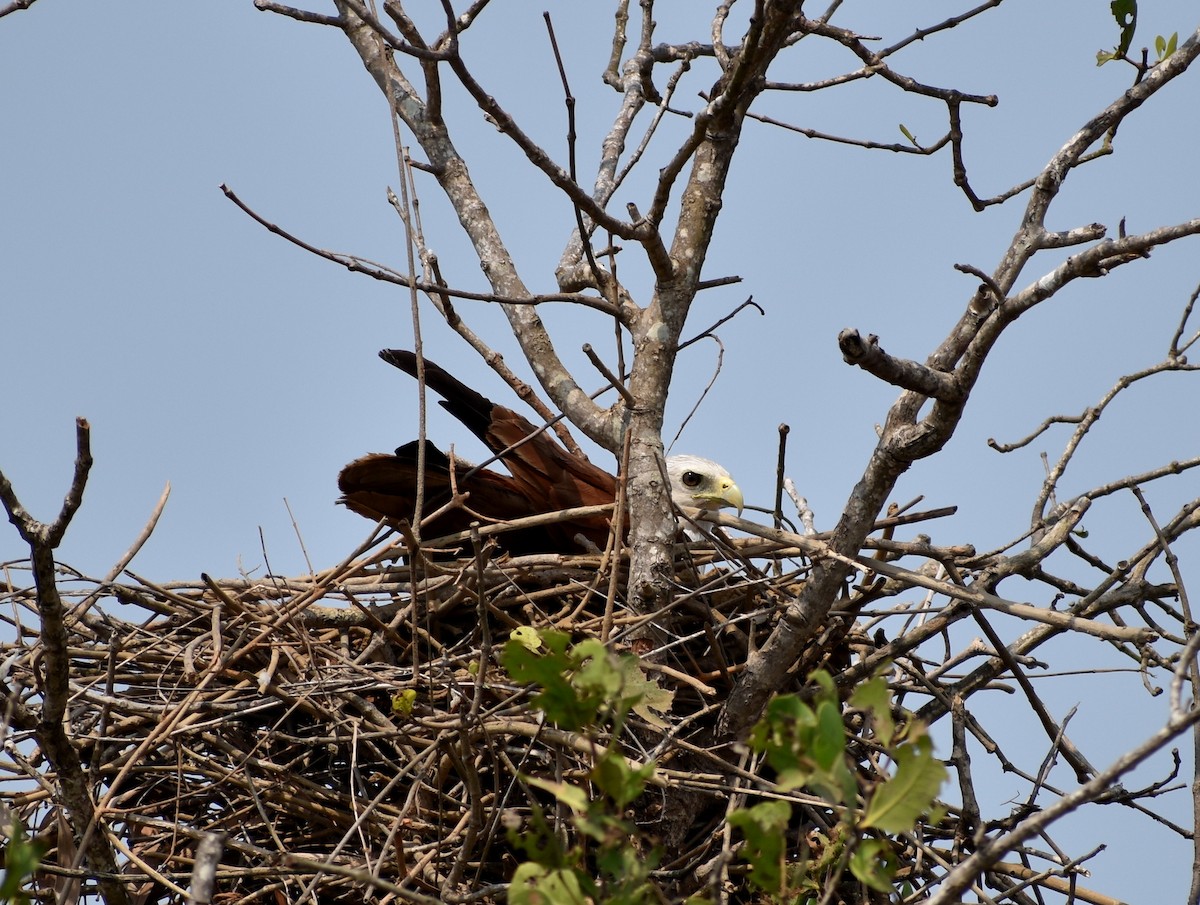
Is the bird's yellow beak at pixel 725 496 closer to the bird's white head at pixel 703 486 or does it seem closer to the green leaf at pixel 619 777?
the bird's white head at pixel 703 486

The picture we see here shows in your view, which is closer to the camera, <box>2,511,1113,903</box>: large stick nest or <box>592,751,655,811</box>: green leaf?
<box>592,751,655,811</box>: green leaf

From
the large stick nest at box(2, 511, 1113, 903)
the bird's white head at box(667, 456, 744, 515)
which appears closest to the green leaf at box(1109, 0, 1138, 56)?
the large stick nest at box(2, 511, 1113, 903)

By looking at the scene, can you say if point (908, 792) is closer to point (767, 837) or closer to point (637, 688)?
point (767, 837)

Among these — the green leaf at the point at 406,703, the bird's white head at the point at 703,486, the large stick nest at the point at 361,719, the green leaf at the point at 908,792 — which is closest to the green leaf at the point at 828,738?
the green leaf at the point at 908,792

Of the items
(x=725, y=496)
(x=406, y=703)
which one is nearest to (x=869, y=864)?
(x=406, y=703)

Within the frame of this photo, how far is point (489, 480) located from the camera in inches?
178

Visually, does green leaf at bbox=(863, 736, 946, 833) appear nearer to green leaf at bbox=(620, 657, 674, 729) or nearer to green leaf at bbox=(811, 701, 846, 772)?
green leaf at bbox=(811, 701, 846, 772)

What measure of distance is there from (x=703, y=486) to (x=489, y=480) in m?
1.20

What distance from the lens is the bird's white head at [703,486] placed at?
17.4 feet

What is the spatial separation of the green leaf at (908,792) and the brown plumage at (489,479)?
2.68 m

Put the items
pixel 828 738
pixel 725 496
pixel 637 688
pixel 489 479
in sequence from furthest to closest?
1. pixel 725 496
2. pixel 489 479
3. pixel 637 688
4. pixel 828 738

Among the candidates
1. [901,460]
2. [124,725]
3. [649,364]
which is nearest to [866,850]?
[901,460]

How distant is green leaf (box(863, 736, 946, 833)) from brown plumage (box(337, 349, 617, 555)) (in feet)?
8.81

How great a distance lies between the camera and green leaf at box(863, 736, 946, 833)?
1.72 m
